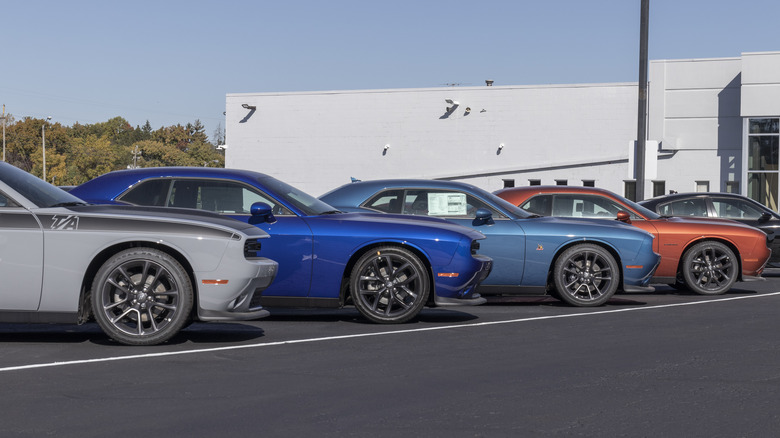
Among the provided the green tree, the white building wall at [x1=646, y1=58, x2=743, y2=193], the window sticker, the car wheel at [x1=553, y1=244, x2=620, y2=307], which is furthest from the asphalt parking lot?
the green tree

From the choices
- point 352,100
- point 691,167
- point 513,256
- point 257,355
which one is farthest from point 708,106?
point 257,355

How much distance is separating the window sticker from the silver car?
160 inches

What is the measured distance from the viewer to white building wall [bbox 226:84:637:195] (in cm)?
3784

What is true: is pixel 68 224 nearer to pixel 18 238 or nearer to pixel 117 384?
pixel 18 238

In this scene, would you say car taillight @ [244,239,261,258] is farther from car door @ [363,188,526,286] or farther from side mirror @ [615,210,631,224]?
side mirror @ [615,210,631,224]

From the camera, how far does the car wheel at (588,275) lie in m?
11.2

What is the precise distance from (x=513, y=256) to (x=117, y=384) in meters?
5.72

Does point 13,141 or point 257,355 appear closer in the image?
point 257,355

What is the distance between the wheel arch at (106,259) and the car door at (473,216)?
4021 mm

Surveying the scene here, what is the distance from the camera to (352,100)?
136 feet

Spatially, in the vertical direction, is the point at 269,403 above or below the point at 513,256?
below

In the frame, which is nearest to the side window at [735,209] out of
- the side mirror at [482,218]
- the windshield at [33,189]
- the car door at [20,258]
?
the side mirror at [482,218]

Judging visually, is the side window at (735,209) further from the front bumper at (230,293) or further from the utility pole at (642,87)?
the front bumper at (230,293)

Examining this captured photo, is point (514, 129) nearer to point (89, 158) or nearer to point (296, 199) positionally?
point (296, 199)
